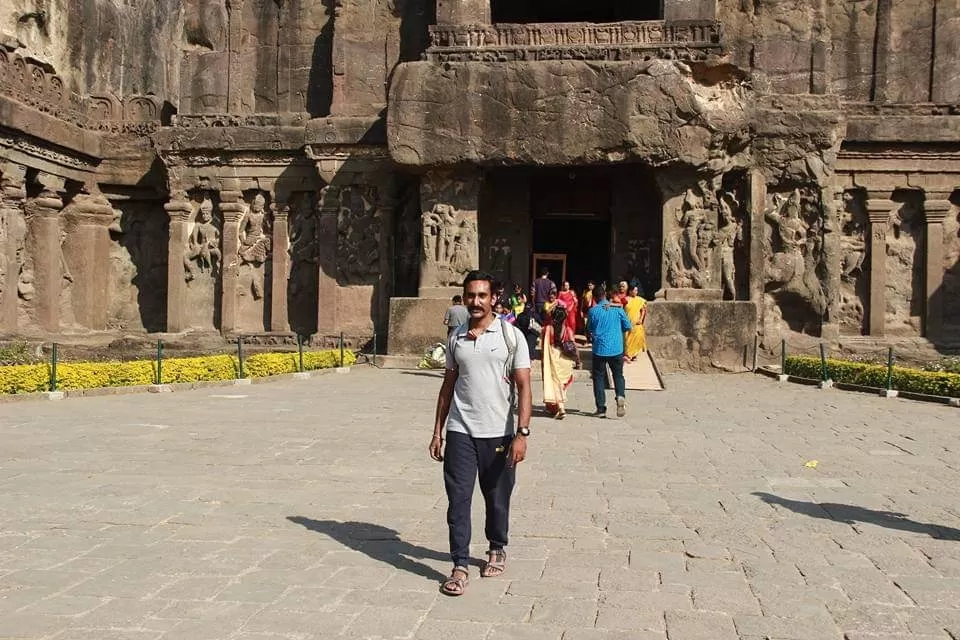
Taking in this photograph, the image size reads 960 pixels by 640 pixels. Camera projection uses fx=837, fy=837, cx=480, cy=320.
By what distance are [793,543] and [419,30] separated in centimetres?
1757

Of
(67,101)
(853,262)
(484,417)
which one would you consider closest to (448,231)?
(853,262)

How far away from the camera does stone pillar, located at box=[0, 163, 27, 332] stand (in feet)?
58.4

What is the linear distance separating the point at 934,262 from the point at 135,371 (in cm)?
1730

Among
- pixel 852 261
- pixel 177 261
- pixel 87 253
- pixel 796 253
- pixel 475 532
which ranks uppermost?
pixel 796 253

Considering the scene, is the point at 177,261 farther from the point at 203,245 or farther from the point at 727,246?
the point at 727,246

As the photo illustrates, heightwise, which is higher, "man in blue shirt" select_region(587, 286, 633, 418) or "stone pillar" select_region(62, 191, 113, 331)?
"stone pillar" select_region(62, 191, 113, 331)

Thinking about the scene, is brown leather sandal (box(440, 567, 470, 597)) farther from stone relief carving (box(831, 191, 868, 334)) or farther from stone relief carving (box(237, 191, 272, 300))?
stone relief carving (box(831, 191, 868, 334))

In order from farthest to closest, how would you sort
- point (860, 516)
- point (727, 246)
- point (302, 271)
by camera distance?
1. point (302, 271)
2. point (727, 246)
3. point (860, 516)

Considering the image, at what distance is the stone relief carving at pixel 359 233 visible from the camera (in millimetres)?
19531

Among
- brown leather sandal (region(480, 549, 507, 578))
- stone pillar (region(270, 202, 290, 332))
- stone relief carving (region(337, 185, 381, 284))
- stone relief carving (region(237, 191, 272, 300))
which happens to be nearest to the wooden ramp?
stone relief carving (region(337, 185, 381, 284))

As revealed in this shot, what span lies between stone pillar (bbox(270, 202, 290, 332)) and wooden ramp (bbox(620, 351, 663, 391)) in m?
9.37

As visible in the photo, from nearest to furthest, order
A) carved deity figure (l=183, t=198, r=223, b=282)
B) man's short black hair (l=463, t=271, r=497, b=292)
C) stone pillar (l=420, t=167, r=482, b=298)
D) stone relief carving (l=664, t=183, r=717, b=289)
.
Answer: man's short black hair (l=463, t=271, r=497, b=292) < stone relief carving (l=664, t=183, r=717, b=289) < stone pillar (l=420, t=167, r=482, b=298) < carved deity figure (l=183, t=198, r=223, b=282)

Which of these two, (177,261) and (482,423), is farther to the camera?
(177,261)

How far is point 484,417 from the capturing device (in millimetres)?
4457
